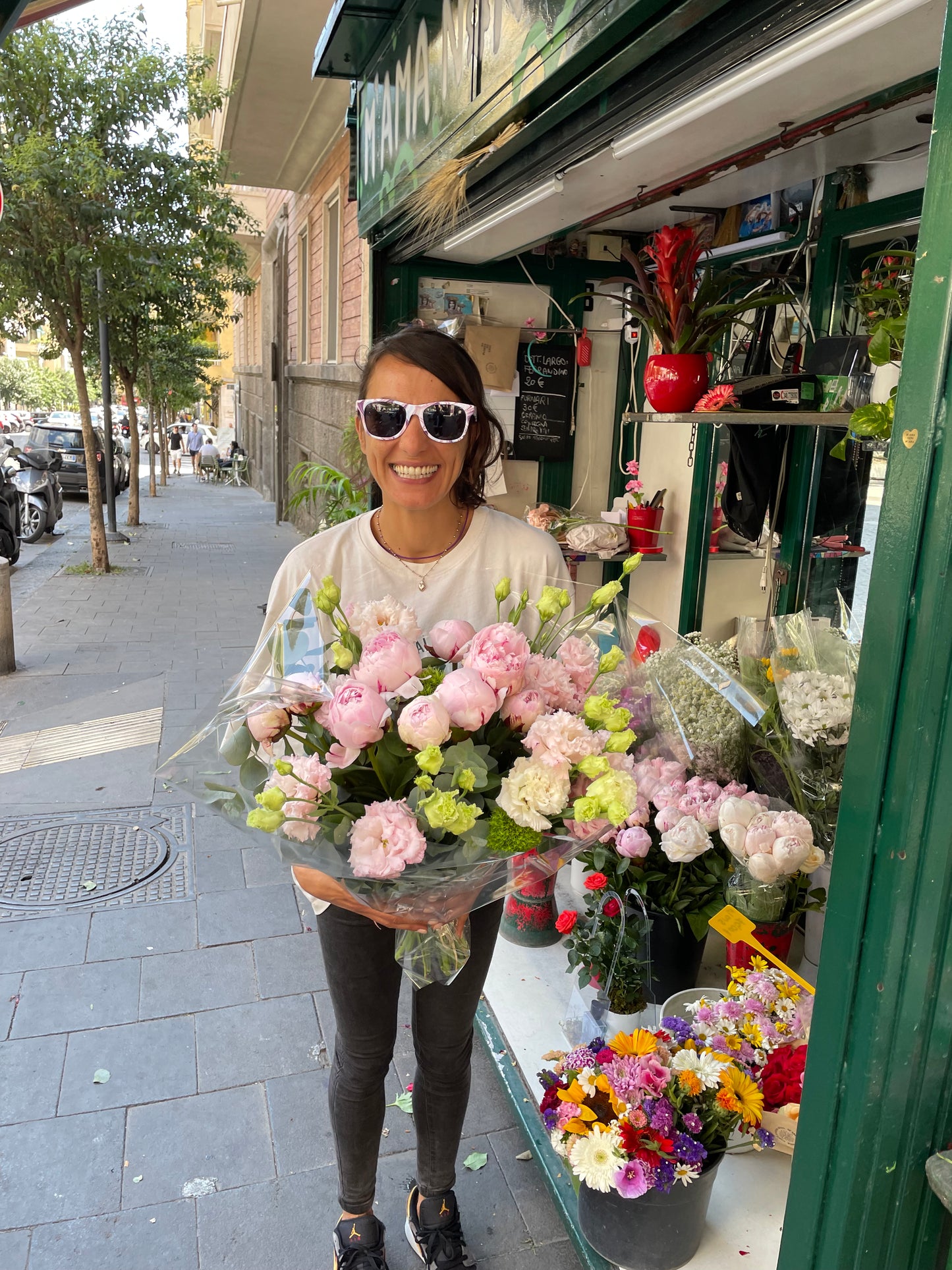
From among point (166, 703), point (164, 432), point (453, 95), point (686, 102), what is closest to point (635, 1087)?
point (686, 102)

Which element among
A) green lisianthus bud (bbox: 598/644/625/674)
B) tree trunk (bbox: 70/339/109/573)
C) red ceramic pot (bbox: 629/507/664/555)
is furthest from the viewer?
tree trunk (bbox: 70/339/109/573)

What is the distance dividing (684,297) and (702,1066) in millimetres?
2568

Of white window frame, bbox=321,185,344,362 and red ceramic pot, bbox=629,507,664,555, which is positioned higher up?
white window frame, bbox=321,185,344,362

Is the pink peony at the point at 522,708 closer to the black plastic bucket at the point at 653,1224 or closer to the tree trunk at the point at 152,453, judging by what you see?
the black plastic bucket at the point at 653,1224

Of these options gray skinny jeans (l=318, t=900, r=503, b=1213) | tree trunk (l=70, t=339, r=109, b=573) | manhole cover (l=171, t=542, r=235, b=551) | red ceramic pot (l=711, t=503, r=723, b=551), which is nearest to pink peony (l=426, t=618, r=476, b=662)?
gray skinny jeans (l=318, t=900, r=503, b=1213)

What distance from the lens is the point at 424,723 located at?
4.32 ft

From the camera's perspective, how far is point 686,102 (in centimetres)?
201

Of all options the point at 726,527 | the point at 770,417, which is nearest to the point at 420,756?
the point at 770,417

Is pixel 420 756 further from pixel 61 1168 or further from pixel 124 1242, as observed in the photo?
pixel 61 1168

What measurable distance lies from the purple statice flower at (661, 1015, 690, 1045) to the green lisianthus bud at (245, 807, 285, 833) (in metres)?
1.26

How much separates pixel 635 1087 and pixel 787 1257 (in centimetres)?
55

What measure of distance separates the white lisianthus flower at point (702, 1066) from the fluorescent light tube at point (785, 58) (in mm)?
1994

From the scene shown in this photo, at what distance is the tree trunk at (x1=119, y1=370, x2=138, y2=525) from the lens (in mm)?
13492

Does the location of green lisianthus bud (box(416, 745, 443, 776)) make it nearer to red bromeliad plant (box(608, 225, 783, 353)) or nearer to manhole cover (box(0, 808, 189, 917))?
red bromeliad plant (box(608, 225, 783, 353))
